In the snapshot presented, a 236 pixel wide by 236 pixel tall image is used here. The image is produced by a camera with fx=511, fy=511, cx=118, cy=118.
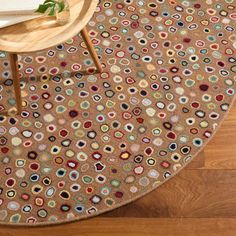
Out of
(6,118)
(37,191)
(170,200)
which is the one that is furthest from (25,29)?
(170,200)

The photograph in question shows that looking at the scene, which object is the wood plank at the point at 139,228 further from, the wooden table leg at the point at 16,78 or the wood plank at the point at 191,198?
the wooden table leg at the point at 16,78

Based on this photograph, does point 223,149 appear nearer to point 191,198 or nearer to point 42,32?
point 191,198

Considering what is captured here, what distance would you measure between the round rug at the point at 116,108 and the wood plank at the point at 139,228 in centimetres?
3

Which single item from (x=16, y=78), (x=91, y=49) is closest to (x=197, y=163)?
(x=91, y=49)

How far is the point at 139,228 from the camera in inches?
68.7

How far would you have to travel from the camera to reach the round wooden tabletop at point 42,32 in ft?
5.49

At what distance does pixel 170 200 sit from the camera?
1.80 meters

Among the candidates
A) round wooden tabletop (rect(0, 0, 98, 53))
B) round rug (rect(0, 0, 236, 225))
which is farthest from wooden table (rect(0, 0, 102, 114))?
round rug (rect(0, 0, 236, 225))

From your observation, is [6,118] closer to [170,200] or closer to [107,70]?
[107,70]

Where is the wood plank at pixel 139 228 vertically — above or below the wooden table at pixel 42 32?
below

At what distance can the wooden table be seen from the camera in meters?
1.67

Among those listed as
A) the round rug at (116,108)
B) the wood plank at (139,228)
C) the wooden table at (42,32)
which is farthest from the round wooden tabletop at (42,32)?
the wood plank at (139,228)

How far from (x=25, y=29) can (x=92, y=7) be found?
243 millimetres

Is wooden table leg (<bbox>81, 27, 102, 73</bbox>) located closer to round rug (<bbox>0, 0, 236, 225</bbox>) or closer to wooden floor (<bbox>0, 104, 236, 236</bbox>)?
round rug (<bbox>0, 0, 236, 225</bbox>)
